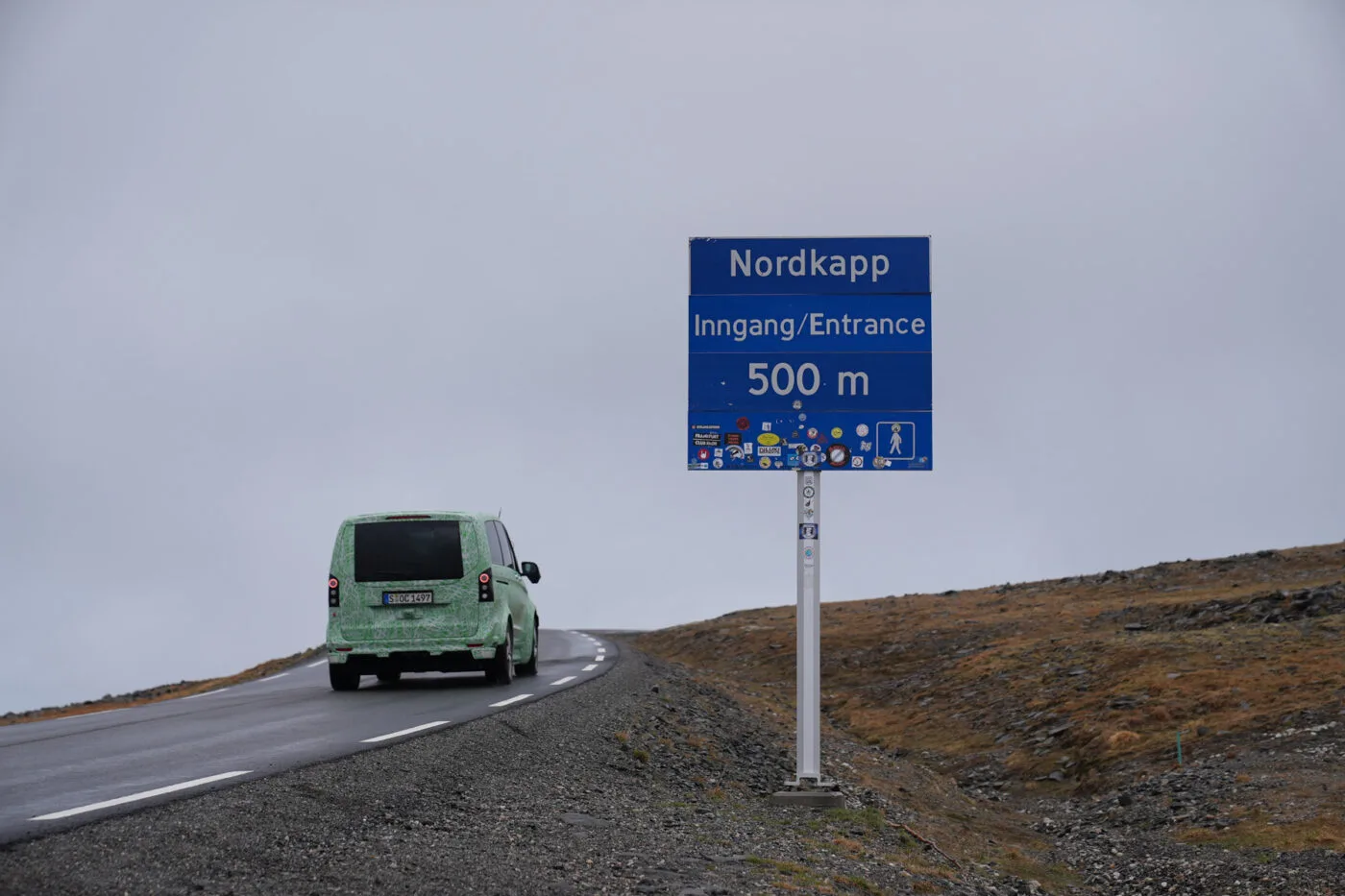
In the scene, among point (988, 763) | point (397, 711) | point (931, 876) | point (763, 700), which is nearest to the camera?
point (931, 876)

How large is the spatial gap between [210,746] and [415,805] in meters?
3.73

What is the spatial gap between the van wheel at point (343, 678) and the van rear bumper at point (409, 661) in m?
0.10

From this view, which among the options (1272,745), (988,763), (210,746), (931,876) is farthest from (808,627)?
(988,763)

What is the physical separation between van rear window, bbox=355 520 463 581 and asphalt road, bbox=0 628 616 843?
5.52 ft

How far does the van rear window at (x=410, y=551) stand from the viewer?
18109 mm

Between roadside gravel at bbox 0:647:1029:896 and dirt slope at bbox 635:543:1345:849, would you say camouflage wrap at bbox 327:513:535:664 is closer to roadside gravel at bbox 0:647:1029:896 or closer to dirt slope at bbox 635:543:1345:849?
roadside gravel at bbox 0:647:1029:896

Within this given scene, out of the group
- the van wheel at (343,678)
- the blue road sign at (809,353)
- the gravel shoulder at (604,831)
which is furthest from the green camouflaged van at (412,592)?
the blue road sign at (809,353)

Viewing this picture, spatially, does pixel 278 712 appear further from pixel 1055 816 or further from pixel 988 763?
pixel 988 763

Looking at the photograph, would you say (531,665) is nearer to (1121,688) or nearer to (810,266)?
(1121,688)

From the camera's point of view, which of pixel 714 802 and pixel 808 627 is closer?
pixel 714 802

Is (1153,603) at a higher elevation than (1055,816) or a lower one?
higher

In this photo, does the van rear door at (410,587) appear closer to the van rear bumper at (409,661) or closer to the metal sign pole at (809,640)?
the van rear bumper at (409,661)

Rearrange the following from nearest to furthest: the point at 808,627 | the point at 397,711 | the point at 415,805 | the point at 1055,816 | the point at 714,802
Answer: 1. the point at 415,805
2. the point at 714,802
3. the point at 808,627
4. the point at 397,711
5. the point at 1055,816

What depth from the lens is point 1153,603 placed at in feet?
→ 109
